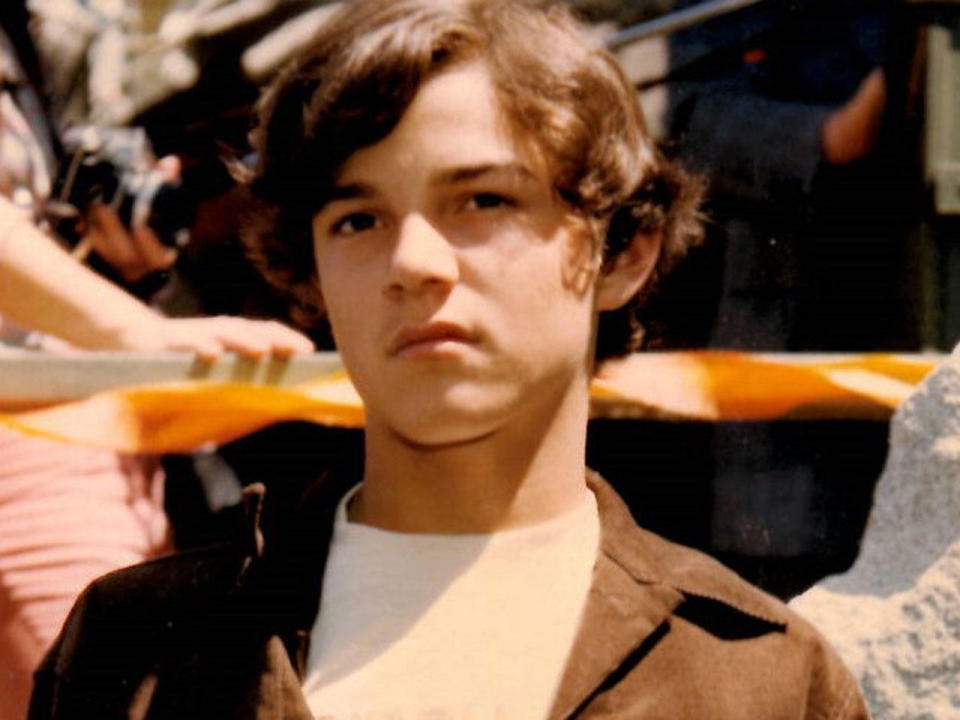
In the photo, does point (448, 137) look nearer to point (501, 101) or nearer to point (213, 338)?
point (501, 101)

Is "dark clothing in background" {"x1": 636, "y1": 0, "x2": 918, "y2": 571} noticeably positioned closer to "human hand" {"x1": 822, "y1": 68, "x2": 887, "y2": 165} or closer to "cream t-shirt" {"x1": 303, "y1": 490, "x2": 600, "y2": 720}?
"human hand" {"x1": 822, "y1": 68, "x2": 887, "y2": 165}

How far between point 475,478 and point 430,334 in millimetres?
175

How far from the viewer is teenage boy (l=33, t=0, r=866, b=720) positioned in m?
1.70

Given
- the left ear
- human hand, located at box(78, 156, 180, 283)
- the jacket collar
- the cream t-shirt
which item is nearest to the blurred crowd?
human hand, located at box(78, 156, 180, 283)

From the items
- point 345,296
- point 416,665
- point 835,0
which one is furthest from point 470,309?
point 835,0

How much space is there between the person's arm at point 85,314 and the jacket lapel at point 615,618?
74 cm

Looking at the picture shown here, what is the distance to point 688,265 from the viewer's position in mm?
3154

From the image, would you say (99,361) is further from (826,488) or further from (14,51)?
(826,488)

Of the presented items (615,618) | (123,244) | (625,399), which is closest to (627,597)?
(615,618)

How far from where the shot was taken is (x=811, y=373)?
2.44m

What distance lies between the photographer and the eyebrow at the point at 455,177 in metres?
1.73

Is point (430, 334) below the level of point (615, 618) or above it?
above

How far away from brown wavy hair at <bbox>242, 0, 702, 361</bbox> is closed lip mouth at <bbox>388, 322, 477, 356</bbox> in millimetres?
204

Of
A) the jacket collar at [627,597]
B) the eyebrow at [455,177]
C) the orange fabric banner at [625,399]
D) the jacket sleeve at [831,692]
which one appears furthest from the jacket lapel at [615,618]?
the orange fabric banner at [625,399]
